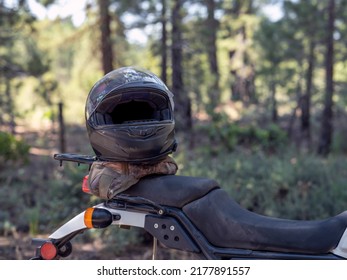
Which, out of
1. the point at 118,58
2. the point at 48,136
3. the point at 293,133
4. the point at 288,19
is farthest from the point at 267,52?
the point at 48,136

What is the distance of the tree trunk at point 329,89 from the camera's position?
47.8 ft

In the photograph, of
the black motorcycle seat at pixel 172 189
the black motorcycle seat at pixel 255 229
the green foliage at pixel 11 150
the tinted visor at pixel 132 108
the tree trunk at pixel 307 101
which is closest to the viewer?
the black motorcycle seat at pixel 255 229

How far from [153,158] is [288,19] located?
53.7 ft

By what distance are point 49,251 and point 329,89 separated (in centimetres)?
1345

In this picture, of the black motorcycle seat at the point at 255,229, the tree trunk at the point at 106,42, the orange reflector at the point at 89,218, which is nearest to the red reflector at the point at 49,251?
the orange reflector at the point at 89,218

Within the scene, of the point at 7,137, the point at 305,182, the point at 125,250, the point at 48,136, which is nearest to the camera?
the point at 125,250

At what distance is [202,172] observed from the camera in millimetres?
7199

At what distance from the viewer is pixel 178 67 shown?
1386cm

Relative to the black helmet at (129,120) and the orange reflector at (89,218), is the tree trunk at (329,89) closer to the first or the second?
the black helmet at (129,120)

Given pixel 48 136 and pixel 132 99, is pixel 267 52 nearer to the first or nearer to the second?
pixel 48 136

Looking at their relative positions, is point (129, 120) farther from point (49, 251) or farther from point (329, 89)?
point (329, 89)

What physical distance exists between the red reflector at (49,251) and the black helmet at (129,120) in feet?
2.04

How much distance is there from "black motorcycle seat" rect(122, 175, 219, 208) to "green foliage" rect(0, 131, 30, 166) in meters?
7.67

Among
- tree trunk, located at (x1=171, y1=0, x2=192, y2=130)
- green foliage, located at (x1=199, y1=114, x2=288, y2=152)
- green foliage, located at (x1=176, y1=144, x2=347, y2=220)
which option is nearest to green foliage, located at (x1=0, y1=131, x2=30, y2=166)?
green foliage, located at (x1=176, y1=144, x2=347, y2=220)
